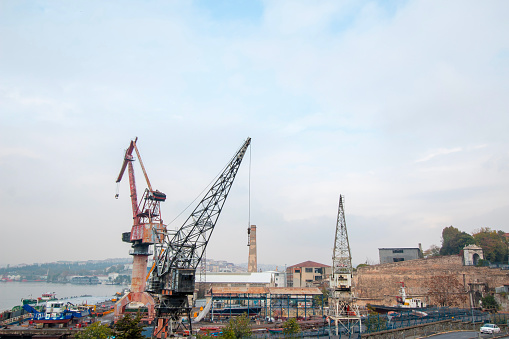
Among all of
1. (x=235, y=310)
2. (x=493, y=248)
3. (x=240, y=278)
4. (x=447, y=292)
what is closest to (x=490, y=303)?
(x=447, y=292)

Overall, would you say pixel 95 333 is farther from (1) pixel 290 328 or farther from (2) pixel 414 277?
(2) pixel 414 277

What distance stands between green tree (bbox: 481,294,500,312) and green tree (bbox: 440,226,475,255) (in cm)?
3156

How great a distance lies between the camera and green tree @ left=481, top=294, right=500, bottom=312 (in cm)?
5353

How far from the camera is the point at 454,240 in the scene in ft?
287

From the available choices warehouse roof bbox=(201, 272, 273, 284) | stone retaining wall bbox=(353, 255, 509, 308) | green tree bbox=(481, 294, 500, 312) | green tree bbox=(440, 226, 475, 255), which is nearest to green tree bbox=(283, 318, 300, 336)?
green tree bbox=(481, 294, 500, 312)

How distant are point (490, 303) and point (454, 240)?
119 ft

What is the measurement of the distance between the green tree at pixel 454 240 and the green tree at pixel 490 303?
3156cm

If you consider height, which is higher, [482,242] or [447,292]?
[482,242]

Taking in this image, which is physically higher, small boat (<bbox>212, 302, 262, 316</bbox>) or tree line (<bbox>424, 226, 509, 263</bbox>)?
tree line (<bbox>424, 226, 509, 263</bbox>)

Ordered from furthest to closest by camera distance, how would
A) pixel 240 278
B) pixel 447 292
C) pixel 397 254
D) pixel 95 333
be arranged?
pixel 397 254, pixel 240 278, pixel 447 292, pixel 95 333

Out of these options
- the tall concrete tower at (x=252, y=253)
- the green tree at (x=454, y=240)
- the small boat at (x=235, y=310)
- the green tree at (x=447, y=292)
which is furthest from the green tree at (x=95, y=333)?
the green tree at (x=454, y=240)

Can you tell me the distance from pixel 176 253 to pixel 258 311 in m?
25.5

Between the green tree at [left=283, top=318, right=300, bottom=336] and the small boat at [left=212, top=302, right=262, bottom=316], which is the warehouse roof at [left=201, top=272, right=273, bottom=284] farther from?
the green tree at [left=283, top=318, right=300, bottom=336]

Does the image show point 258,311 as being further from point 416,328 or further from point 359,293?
point 416,328
